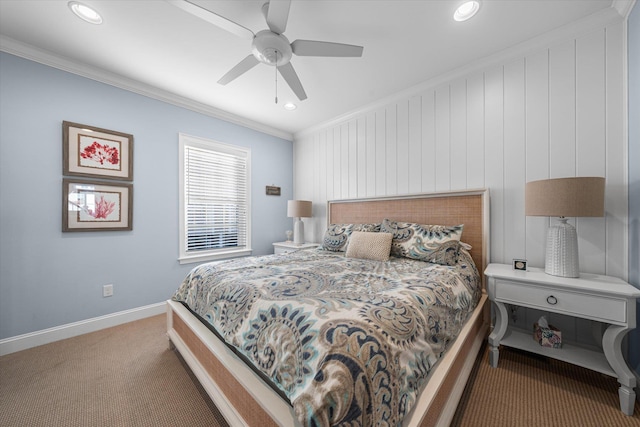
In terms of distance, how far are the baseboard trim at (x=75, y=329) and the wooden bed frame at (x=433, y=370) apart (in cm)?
97

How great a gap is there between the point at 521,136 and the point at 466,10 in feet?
3.77

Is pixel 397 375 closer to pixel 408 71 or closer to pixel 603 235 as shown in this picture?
pixel 603 235

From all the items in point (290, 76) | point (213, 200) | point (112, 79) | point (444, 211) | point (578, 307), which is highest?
point (112, 79)

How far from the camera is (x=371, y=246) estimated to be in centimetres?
233

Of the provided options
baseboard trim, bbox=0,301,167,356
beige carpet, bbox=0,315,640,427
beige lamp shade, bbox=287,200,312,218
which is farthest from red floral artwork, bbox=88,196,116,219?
beige lamp shade, bbox=287,200,312,218

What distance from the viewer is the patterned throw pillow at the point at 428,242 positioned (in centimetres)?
207

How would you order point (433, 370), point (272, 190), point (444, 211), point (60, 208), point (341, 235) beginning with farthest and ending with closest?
1. point (272, 190)
2. point (341, 235)
3. point (444, 211)
4. point (60, 208)
5. point (433, 370)

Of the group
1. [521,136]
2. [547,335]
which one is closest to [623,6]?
[521,136]

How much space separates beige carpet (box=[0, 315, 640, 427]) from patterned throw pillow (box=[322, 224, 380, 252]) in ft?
4.90

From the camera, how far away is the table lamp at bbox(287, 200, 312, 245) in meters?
3.69

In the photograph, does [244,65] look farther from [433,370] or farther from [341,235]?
[433,370]

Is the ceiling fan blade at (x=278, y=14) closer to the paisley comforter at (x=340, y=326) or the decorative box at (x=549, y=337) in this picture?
the paisley comforter at (x=340, y=326)

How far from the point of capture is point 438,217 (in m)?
2.57

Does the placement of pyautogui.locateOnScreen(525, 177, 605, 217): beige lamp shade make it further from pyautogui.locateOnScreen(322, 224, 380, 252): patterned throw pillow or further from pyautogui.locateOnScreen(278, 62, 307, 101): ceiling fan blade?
pyautogui.locateOnScreen(278, 62, 307, 101): ceiling fan blade
